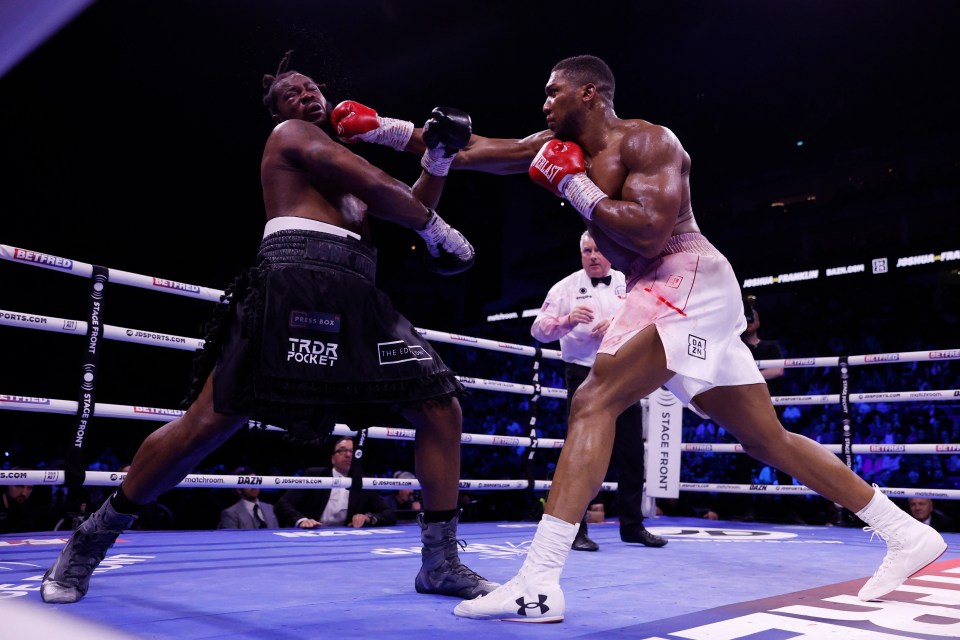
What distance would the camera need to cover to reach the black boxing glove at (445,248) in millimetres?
2016

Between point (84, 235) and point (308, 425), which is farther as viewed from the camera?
point (84, 235)

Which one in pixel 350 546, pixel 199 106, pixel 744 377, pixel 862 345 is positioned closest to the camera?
pixel 744 377

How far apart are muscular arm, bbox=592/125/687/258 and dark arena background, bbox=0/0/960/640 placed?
0.91m

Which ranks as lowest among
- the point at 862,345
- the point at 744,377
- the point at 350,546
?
the point at 350,546

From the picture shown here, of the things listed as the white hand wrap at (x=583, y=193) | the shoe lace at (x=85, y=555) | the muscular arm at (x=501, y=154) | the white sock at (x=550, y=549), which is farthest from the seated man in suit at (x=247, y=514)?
the white hand wrap at (x=583, y=193)

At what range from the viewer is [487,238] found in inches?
614

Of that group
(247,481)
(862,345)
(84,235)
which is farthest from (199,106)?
(862,345)

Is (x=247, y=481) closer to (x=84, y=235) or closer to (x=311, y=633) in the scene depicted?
(x=311, y=633)

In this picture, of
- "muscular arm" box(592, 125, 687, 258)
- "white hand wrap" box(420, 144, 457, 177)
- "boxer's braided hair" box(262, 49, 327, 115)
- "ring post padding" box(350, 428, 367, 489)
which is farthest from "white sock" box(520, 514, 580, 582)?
"ring post padding" box(350, 428, 367, 489)

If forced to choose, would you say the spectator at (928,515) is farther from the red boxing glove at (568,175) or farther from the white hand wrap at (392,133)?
the white hand wrap at (392,133)

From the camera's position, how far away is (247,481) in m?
3.14

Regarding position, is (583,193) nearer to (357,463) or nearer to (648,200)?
(648,200)

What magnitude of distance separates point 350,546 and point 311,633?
5.26 ft

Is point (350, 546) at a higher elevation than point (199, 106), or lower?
lower
